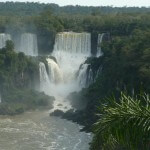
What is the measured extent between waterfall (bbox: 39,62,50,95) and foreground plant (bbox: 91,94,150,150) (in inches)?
1119

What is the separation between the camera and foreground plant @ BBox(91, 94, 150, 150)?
281 cm

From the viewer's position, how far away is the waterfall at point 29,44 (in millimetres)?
35594

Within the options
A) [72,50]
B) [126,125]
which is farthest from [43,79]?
[126,125]

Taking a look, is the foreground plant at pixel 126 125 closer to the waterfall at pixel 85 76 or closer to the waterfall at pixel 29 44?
the waterfall at pixel 85 76

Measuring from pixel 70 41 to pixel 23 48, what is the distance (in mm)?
3863

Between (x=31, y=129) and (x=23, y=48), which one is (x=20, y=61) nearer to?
(x=23, y=48)

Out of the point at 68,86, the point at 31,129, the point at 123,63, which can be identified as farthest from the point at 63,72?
the point at 31,129

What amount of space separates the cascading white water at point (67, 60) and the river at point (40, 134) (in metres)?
7.07

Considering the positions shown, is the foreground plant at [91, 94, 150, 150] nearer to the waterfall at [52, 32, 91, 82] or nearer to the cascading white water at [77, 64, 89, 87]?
the cascading white water at [77, 64, 89, 87]

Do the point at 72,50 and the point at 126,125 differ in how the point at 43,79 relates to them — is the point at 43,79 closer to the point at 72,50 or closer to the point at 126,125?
the point at 72,50

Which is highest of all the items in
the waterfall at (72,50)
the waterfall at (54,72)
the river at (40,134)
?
the waterfall at (72,50)

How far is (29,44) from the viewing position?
3550cm

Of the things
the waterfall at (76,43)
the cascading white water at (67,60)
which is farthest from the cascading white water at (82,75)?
the waterfall at (76,43)

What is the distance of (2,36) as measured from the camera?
3531 cm
